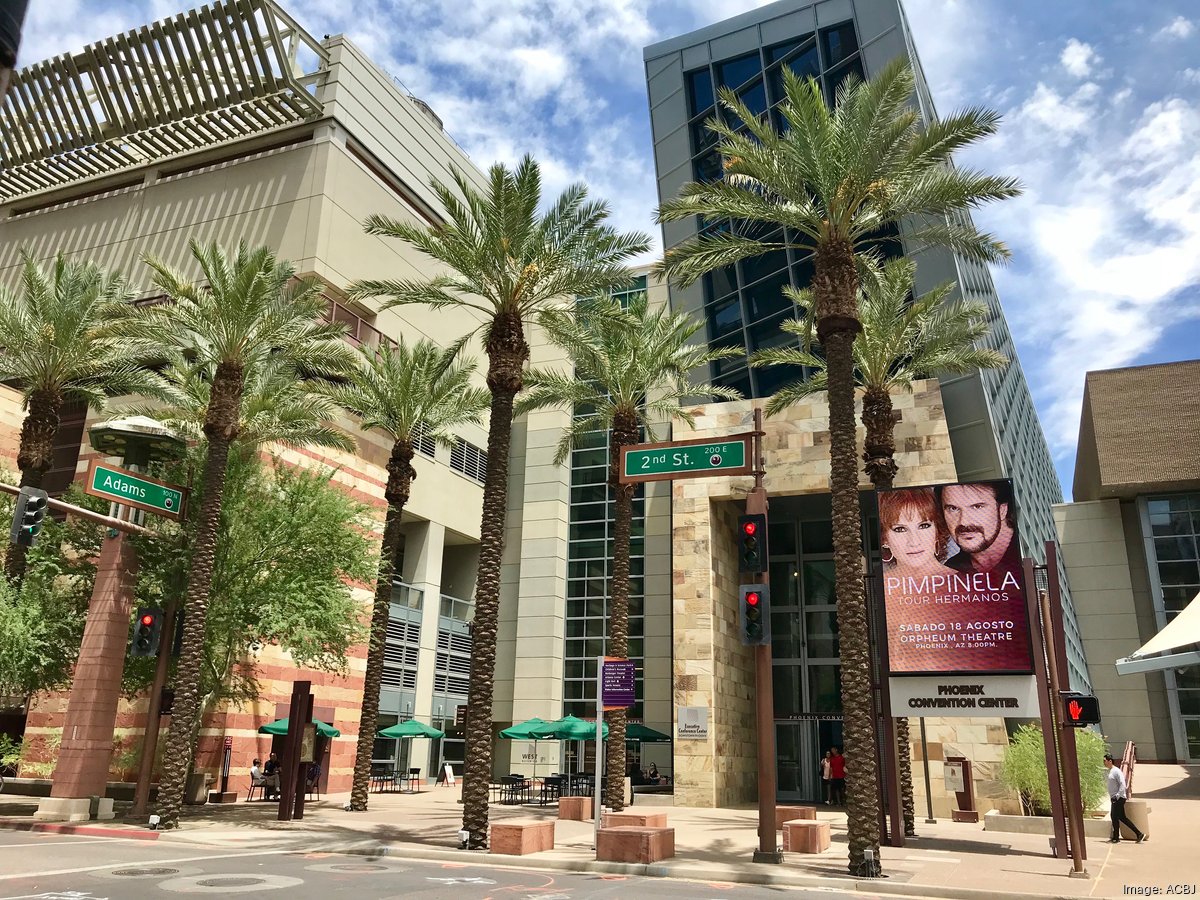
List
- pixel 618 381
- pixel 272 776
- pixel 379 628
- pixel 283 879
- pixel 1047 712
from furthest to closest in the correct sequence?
pixel 272 776 → pixel 618 381 → pixel 379 628 → pixel 1047 712 → pixel 283 879

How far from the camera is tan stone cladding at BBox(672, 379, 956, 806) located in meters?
31.6

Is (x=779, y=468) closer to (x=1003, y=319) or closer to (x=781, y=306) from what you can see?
(x=781, y=306)

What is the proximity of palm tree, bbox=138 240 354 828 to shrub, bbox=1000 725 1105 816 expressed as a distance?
2071 centimetres

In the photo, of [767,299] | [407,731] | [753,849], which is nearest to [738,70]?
[767,299]

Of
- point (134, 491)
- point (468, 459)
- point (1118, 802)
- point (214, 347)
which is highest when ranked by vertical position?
point (468, 459)

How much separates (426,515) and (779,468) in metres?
19.4

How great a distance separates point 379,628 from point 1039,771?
18731 millimetres

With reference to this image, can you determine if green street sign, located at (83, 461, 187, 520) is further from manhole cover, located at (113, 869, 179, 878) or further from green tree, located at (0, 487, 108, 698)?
manhole cover, located at (113, 869, 179, 878)

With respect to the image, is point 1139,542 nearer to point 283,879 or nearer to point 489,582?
point 489,582

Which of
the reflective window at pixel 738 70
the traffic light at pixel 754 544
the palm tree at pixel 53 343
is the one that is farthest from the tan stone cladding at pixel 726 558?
the palm tree at pixel 53 343

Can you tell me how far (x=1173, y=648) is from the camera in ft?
50.9

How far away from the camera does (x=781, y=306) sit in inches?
1501

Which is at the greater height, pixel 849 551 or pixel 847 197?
pixel 847 197

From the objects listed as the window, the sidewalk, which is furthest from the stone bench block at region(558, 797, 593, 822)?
the window
